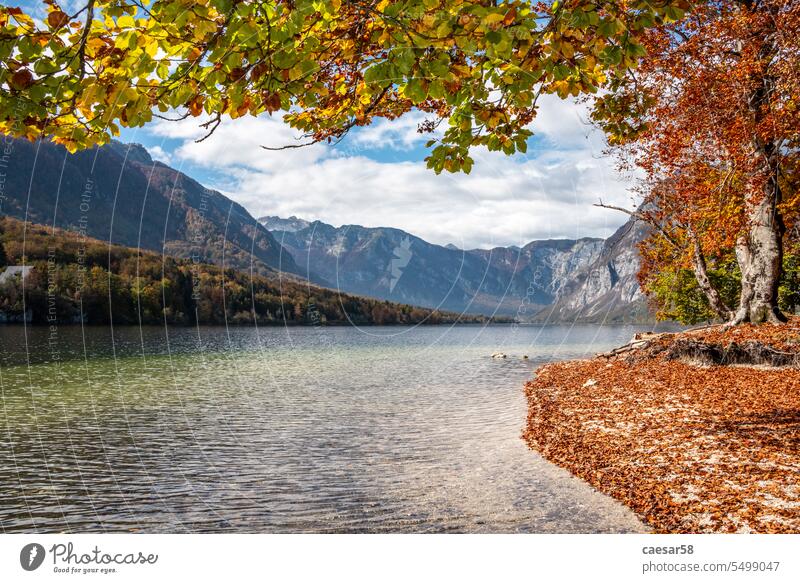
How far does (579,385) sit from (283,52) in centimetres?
2015

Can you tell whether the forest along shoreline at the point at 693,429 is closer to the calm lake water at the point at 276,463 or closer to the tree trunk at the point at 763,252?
the calm lake water at the point at 276,463

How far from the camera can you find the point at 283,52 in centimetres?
465

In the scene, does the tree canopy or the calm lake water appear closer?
the tree canopy

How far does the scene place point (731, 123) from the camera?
1566 centimetres

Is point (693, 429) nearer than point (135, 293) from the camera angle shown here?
Yes

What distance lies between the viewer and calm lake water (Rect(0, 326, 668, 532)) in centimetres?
801

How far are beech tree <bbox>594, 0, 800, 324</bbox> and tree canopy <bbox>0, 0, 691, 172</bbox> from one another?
7791 mm

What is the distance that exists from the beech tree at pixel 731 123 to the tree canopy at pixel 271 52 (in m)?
7.79

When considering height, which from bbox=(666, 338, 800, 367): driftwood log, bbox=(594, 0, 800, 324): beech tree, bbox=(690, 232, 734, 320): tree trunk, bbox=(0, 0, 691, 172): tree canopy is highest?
bbox=(594, 0, 800, 324): beech tree

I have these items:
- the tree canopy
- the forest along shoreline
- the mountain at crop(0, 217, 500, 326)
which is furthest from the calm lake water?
the mountain at crop(0, 217, 500, 326)

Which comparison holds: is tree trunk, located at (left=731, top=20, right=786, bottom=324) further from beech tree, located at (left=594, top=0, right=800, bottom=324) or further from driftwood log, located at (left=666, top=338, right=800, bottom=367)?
driftwood log, located at (left=666, top=338, right=800, bottom=367)

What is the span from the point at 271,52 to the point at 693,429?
37.6 ft

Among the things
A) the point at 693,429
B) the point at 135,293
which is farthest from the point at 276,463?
the point at 135,293

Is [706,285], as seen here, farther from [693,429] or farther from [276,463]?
[276,463]
